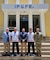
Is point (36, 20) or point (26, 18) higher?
point (26, 18)

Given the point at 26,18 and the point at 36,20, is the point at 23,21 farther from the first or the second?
the point at 36,20

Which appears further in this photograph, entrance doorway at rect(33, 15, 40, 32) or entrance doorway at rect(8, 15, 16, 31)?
entrance doorway at rect(33, 15, 40, 32)

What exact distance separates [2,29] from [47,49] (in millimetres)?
6793

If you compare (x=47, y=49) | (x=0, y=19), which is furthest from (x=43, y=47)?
(x=0, y=19)

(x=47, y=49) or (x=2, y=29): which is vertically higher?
(x=2, y=29)

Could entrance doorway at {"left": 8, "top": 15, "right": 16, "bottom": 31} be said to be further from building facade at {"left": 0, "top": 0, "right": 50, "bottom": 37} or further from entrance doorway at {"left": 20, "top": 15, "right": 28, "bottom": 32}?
entrance doorway at {"left": 20, "top": 15, "right": 28, "bottom": 32}

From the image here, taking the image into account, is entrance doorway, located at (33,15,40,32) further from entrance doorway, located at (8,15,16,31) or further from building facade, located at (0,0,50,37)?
entrance doorway, located at (8,15,16,31)

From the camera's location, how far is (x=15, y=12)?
16297mm

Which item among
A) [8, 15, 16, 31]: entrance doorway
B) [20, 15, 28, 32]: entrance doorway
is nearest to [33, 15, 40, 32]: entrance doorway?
[20, 15, 28, 32]: entrance doorway

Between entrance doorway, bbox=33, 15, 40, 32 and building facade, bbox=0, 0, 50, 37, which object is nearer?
building facade, bbox=0, 0, 50, 37

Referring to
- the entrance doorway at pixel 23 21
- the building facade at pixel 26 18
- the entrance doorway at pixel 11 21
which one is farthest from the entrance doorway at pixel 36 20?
the entrance doorway at pixel 11 21

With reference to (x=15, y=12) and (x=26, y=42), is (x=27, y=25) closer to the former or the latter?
(x=15, y=12)

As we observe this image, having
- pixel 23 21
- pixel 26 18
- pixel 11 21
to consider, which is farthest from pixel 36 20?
pixel 11 21

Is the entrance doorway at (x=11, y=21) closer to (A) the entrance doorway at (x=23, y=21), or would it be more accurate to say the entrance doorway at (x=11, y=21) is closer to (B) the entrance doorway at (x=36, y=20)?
(A) the entrance doorway at (x=23, y=21)
